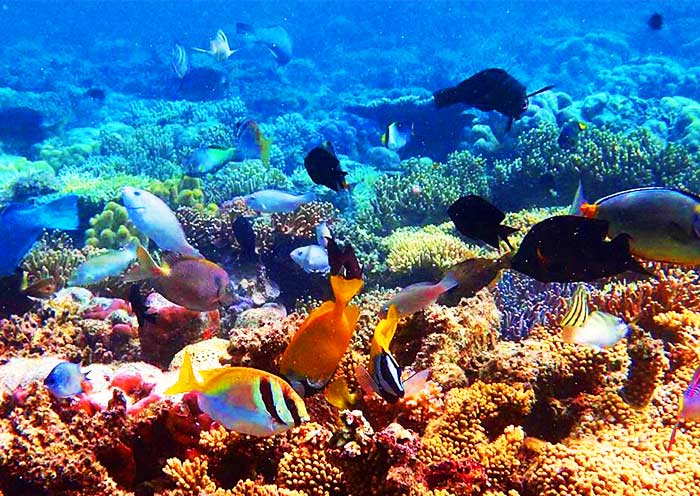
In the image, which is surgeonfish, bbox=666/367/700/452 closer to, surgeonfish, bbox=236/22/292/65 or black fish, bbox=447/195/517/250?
black fish, bbox=447/195/517/250

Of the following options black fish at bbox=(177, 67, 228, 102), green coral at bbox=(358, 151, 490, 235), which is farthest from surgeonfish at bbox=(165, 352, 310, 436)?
black fish at bbox=(177, 67, 228, 102)

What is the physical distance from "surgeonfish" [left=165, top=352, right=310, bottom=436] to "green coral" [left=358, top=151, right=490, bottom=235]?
22.9ft

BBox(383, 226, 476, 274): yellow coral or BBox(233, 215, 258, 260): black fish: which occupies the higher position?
BBox(233, 215, 258, 260): black fish

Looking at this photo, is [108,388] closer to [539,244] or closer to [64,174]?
[539,244]

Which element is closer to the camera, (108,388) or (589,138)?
(108,388)

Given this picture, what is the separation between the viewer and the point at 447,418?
2.75 meters

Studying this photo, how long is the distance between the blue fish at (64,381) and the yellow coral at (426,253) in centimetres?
421

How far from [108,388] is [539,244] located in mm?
3012

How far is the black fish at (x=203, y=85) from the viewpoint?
2319cm

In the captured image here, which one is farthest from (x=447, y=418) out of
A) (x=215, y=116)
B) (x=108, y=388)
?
(x=215, y=116)

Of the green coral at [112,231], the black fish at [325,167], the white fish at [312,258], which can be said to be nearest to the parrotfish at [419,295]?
the black fish at [325,167]

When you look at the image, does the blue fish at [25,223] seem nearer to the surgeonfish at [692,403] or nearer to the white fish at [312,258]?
the white fish at [312,258]

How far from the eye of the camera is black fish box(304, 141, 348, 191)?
3990 mm

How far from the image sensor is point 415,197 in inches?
362
